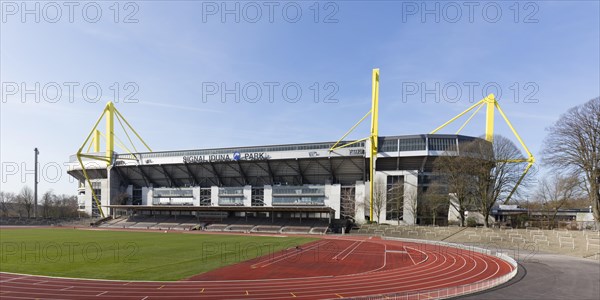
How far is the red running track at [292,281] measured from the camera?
64.3ft

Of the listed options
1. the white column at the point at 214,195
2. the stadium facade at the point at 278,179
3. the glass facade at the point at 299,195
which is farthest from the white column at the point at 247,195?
the white column at the point at 214,195

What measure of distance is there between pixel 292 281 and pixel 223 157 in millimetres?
69448

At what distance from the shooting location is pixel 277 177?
305 ft

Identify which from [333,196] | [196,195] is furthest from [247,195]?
[333,196]

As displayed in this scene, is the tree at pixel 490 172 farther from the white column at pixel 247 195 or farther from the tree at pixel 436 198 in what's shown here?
the white column at pixel 247 195

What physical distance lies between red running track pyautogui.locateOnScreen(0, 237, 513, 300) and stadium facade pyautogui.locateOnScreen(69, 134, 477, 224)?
40.8 metres

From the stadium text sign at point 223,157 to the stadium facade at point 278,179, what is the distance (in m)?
0.26

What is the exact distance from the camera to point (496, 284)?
2170 cm

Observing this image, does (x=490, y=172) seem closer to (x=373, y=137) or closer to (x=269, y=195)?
(x=373, y=137)

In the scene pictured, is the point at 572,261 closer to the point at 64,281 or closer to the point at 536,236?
the point at 536,236

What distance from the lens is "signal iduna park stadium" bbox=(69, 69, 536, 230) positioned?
77.8 metres

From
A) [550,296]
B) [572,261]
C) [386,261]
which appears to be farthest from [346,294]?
[572,261]

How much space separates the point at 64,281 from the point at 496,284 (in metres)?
27.1

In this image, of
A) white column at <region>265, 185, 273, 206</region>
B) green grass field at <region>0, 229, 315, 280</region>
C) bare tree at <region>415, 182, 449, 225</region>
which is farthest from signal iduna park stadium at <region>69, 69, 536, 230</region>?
green grass field at <region>0, 229, 315, 280</region>
